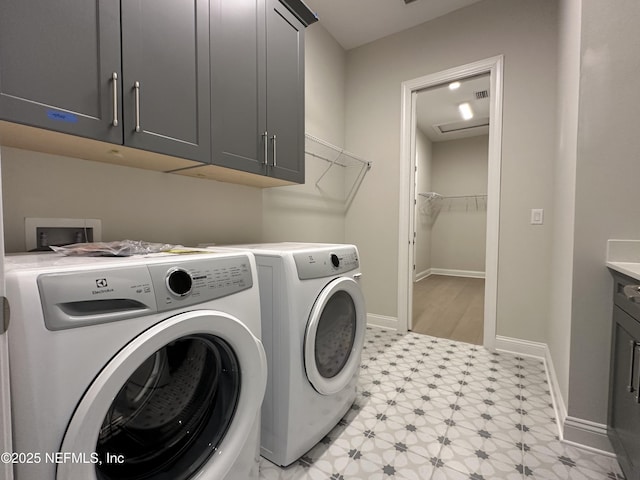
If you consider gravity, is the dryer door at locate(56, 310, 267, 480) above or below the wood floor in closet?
above

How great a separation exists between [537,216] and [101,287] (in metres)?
2.56

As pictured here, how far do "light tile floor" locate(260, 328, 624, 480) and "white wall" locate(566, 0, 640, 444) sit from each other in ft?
0.75

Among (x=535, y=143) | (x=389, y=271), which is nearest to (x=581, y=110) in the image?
(x=535, y=143)

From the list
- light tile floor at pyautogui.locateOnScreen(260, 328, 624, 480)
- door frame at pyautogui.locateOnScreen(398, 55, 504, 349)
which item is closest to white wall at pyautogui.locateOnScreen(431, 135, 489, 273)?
door frame at pyautogui.locateOnScreen(398, 55, 504, 349)

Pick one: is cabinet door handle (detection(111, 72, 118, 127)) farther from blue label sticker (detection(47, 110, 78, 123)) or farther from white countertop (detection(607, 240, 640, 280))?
white countertop (detection(607, 240, 640, 280))

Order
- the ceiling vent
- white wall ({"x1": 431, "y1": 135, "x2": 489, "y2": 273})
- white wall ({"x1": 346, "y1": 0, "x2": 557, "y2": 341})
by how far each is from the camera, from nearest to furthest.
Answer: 1. white wall ({"x1": 346, "y1": 0, "x2": 557, "y2": 341})
2. the ceiling vent
3. white wall ({"x1": 431, "y1": 135, "x2": 489, "y2": 273})

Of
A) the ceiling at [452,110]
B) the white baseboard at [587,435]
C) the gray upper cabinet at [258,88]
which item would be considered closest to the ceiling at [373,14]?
the ceiling at [452,110]

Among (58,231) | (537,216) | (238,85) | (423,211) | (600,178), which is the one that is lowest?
(58,231)

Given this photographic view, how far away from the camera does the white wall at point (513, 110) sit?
2.09m

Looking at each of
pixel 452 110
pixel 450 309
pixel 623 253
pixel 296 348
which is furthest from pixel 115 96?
pixel 452 110

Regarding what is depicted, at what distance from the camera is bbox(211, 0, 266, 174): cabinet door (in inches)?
49.3

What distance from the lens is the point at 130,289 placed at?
2.19 feet

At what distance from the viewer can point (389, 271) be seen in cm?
276

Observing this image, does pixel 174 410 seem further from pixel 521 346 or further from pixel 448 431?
pixel 521 346
